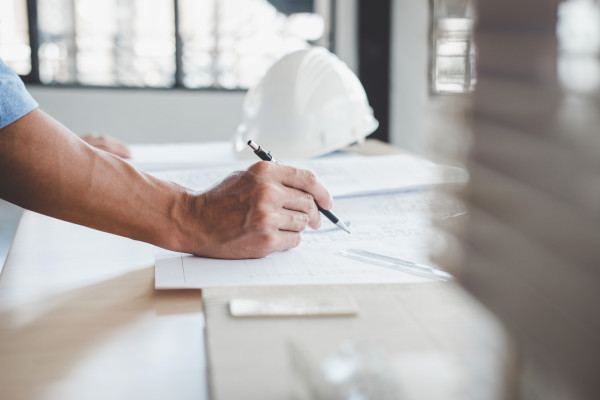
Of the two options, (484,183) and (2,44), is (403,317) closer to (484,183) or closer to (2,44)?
(484,183)

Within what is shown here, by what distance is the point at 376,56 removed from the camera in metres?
4.15

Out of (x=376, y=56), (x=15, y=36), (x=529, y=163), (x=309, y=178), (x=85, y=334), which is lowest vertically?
(x=85, y=334)

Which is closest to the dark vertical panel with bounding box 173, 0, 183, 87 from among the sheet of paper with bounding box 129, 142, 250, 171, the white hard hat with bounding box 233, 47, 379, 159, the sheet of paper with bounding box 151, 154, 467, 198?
the sheet of paper with bounding box 129, 142, 250, 171

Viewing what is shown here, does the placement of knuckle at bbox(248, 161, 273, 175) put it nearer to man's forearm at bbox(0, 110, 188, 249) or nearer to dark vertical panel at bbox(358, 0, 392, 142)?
man's forearm at bbox(0, 110, 188, 249)

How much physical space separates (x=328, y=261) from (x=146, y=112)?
12.8 feet

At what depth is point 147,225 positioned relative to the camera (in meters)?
0.88

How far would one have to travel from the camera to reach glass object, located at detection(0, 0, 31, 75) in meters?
4.52

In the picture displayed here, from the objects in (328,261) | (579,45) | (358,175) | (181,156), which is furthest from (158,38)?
(579,45)

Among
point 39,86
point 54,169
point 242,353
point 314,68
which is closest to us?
point 242,353

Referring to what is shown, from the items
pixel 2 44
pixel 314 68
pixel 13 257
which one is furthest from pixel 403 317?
pixel 2 44

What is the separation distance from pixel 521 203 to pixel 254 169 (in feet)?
1.97

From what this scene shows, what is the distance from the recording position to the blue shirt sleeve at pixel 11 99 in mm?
813

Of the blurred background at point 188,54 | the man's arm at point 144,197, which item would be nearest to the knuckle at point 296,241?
the man's arm at point 144,197

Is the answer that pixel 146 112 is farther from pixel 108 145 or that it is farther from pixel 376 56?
pixel 108 145
